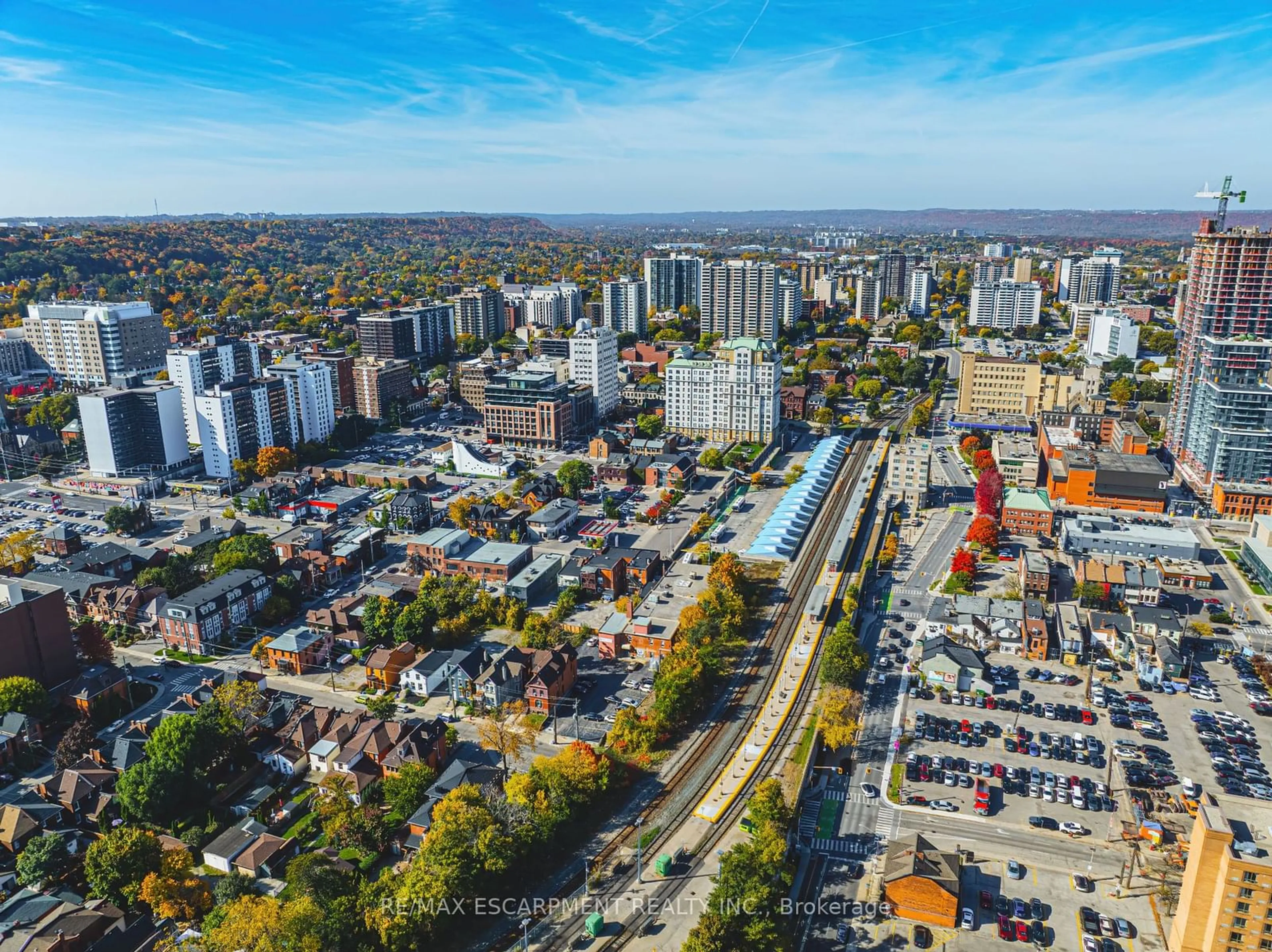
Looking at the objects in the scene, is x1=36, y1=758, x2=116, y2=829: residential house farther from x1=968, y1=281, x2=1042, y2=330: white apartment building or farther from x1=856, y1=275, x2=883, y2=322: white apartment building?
x1=968, y1=281, x2=1042, y2=330: white apartment building

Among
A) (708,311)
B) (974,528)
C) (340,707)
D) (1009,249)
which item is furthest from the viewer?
(1009,249)

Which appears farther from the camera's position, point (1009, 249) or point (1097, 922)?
point (1009, 249)

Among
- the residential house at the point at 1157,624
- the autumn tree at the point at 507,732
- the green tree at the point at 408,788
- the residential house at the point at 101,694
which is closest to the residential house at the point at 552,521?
the autumn tree at the point at 507,732

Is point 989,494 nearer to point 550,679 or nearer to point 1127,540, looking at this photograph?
point 1127,540

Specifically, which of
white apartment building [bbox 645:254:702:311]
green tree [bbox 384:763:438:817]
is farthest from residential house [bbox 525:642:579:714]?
white apartment building [bbox 645:254:702:311]

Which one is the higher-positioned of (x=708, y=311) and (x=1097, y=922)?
(x=708, y=311)

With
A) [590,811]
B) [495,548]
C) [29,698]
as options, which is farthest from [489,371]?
[590,811]

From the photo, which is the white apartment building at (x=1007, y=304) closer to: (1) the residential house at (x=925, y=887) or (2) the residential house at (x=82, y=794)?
(1) the residential house at (x=925, y=887)

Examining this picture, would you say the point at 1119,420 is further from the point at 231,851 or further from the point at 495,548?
the point at 231,851
